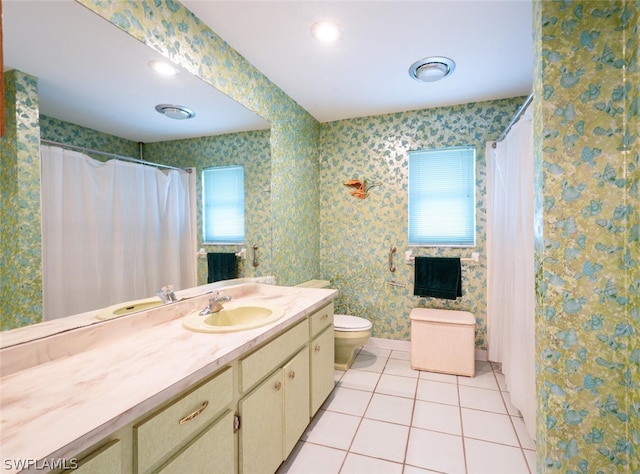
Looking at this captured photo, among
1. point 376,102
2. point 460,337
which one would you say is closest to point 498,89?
point 376,102

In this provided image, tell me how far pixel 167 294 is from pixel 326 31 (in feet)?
5.81

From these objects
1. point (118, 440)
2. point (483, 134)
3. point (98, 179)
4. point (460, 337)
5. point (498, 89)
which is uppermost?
point (498, 89)

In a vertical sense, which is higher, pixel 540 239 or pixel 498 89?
pixel 498 89

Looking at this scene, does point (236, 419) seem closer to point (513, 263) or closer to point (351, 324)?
point (351, 324)

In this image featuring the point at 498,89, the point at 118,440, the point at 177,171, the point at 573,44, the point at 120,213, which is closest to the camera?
the point at 118,440

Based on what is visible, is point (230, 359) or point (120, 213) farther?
point (120, 213)

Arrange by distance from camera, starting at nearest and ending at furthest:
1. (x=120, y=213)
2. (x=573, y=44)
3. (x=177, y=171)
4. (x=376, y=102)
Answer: (x=573, y=44), (x=120, y=213), (x=177, y=171), (x=376, y=102)

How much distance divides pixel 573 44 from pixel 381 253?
221 centimetres

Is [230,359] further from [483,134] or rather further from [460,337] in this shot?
[483,134]

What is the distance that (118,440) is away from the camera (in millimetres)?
755

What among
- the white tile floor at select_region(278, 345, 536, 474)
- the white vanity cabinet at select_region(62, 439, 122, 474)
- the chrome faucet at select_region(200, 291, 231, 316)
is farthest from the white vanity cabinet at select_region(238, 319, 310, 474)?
the white vanity cabinet at select_region(62, 439, 122, 474)

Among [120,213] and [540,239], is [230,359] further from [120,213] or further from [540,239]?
[540,239]

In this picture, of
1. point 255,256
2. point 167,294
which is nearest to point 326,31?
point 255,256

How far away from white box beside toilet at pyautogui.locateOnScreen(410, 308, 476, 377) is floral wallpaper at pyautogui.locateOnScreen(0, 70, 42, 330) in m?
2.59
